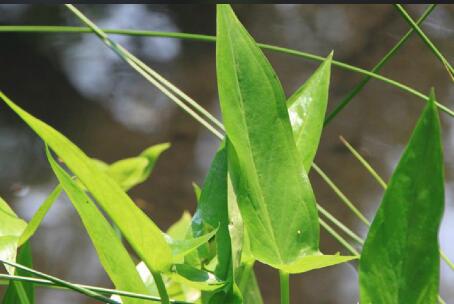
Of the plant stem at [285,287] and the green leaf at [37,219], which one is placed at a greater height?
the green leaf at [37,219]

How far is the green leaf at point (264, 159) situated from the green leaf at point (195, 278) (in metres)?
0.01

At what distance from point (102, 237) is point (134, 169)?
21cm

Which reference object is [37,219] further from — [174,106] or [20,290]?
[174,106]

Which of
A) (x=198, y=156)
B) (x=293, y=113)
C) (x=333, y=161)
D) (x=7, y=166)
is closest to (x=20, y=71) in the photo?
(x=7, y=166)

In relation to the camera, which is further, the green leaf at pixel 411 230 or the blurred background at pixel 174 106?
the blurred background at pixel 174 106

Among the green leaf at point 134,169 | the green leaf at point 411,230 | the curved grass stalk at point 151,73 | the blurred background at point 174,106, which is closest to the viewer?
the green leaf at point 411,230

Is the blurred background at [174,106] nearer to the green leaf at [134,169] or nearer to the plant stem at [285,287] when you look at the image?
the green leaf at [134,169]

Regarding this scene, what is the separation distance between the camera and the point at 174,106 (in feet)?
3.26

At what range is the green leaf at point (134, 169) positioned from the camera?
42cm

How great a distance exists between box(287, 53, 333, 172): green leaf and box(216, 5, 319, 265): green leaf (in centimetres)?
3

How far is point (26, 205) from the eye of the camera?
86cm

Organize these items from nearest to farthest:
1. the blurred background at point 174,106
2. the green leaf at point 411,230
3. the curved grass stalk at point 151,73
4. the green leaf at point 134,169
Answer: the green leaf at point 411,230
the curved grass stalk at point 151,73
the green leaf at point 134,169
the blurred background at point 174,106

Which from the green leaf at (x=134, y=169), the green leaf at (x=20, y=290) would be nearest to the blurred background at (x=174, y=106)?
the green leaf at (x=134, y=169)

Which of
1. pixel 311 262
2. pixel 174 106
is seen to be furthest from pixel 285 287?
pixel 174 106
